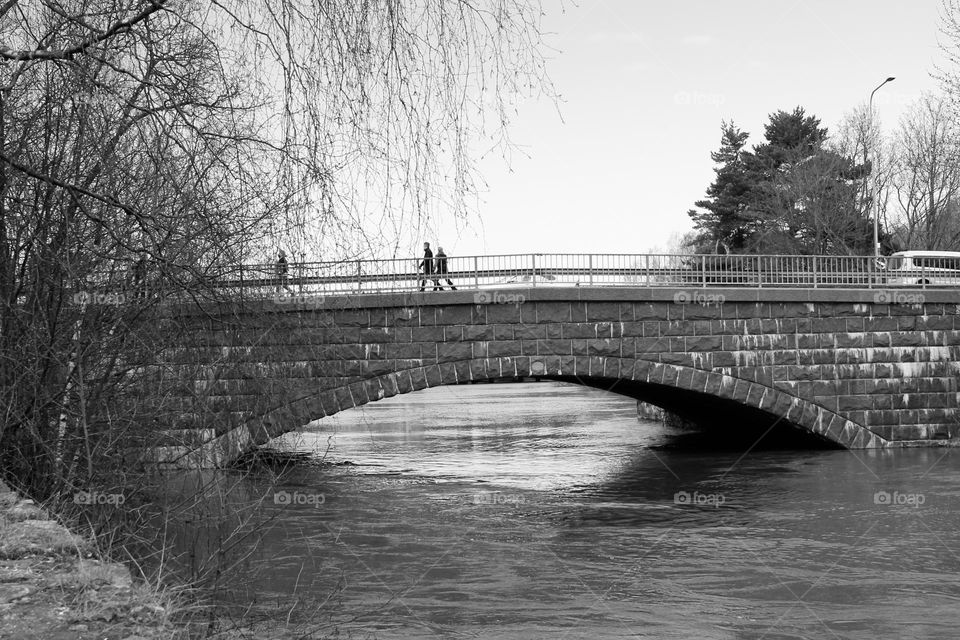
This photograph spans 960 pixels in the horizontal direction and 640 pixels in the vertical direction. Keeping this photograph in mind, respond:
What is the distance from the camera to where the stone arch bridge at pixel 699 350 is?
18656mm

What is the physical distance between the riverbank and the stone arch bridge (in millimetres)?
13582

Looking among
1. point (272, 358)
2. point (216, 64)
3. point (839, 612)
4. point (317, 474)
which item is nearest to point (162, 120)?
point (216, 64)

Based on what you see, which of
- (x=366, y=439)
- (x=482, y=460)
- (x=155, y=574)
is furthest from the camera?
(x=366, y=439)

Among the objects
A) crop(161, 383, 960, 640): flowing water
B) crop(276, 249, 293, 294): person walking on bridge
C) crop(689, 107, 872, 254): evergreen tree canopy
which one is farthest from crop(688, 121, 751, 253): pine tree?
crop(276, 249, 293, 294): person walking on bridge

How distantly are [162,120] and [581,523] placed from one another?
1077cm

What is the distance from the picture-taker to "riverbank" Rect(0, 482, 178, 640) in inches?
118

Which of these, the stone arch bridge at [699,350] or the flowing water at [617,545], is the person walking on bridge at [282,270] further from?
the stone arch bridge at [699,350]

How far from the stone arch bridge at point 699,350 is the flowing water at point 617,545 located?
111cm

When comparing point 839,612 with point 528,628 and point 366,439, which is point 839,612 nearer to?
point 528,628

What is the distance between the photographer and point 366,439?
27.9 meters

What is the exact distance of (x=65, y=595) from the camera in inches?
127

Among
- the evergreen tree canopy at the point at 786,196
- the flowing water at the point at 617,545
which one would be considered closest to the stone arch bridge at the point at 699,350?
the flowing water at the point at 617,545

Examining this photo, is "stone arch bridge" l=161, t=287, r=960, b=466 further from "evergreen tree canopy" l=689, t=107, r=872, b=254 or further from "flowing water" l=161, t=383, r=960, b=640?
"evergreen tree canopy" l=689, t=107, r=872, b=254

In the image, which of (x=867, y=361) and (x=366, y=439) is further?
(x=366, y=439)
